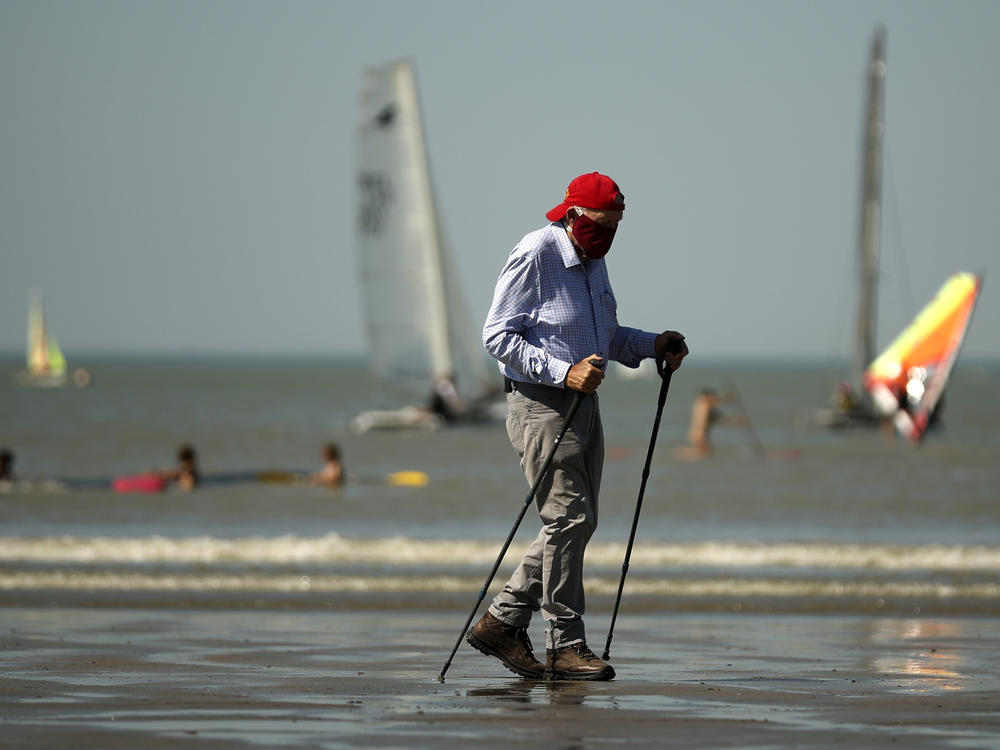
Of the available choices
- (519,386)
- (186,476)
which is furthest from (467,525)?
(519,386)

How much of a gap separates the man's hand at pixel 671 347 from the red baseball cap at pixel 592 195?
0.56 metres

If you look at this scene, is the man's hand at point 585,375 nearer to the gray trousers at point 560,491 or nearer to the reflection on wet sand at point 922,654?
the gray trousers at point 560,491

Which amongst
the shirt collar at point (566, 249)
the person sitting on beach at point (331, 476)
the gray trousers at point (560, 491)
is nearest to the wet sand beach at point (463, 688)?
the gray trousers at point (560, 491)

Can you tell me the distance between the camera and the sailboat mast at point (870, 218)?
52.0 meters

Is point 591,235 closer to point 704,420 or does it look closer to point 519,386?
point 519,386

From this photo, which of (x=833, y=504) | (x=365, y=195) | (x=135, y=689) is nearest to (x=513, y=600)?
(x=135, y=689)

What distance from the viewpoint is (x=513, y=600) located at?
628cm

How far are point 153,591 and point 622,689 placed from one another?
5.26m

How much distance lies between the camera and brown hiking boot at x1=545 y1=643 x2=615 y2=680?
19.9ft

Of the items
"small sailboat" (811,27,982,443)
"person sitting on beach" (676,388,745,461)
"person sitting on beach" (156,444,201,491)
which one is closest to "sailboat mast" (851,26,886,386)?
"small sailboat" (811,27,982,443)

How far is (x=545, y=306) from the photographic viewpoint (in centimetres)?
614

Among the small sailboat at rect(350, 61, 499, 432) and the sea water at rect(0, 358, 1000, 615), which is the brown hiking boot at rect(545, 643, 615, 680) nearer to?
the sea water at rect(0, 358, 1000, 615)

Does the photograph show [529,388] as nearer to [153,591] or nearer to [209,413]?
[153,591]

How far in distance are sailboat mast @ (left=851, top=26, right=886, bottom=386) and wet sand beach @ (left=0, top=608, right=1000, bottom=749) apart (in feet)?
146
